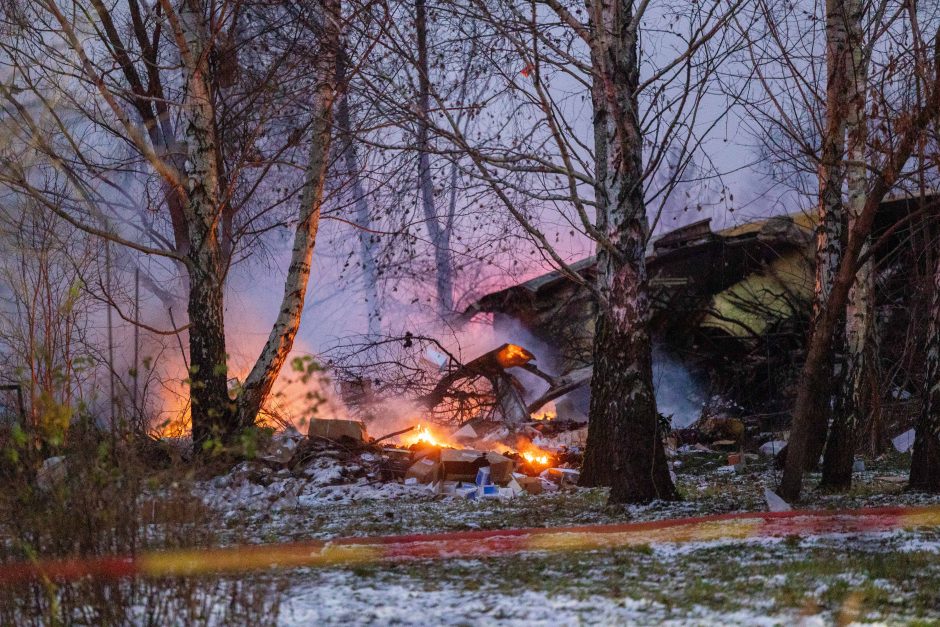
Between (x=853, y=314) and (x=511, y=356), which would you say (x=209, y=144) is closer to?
(x=511, y=356)

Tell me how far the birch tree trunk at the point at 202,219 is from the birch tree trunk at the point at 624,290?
4.55m

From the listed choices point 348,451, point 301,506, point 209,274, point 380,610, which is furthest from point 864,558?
point 209,274

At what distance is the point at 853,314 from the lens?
9805 millimetres

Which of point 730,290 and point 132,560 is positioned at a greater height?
point 730,290

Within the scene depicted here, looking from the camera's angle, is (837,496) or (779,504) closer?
(779,504)

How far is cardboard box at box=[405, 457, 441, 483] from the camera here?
9609 mm

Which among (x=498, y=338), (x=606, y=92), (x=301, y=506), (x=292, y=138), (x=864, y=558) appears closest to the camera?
(x=864, y=558)

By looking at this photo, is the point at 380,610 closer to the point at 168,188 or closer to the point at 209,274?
the point at 209,274

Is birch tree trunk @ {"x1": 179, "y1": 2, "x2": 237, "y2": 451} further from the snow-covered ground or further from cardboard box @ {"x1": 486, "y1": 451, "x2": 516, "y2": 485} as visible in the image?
the snow-covered ground

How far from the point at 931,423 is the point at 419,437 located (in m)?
5.96

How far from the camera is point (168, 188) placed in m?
14.0

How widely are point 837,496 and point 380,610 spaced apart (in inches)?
208

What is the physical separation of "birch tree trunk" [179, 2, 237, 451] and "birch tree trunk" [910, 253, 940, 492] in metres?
6.61

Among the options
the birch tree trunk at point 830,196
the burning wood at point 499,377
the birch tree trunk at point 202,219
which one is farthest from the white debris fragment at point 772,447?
the birch tree trunk at point 202,219
